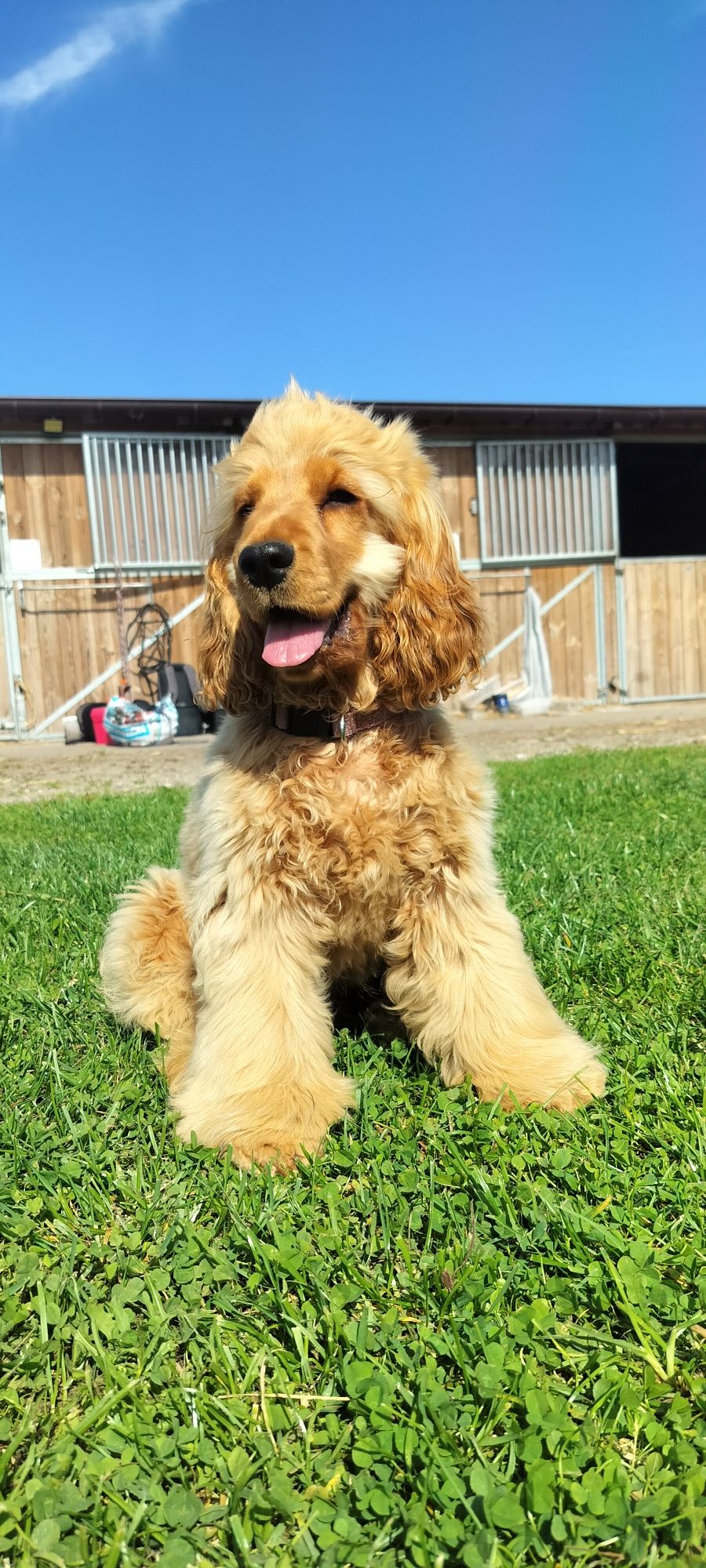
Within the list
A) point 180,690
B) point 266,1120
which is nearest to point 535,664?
point 180,690

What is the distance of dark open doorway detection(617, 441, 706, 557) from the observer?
25156 mm

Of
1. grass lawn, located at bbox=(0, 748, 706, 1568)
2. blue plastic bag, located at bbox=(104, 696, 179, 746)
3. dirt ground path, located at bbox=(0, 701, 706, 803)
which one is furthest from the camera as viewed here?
blue plastic bag, located at bbox=(104, 696, 179, 746)

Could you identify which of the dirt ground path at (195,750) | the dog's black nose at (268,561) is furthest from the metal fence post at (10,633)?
the dog's black nose at (268,561)

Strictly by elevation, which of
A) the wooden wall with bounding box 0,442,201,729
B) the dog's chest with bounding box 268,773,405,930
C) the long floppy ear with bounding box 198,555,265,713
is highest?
the wooden wall with bounding box 0,442,201,729

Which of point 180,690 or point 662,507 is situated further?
point 662,507

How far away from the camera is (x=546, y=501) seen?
17.9 meters

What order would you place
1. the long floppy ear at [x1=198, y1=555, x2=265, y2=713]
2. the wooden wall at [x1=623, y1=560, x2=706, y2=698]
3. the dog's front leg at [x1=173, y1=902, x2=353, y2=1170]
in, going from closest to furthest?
1. the dog's front leg at [x1=173, y1=902, x2=353, y2=1170]
2. the long floppy ear at [x1=198, y1=555, x2=265, y2=713]
3. the wooden wall at [x1=623, y1=560, x2=706, y2=698]

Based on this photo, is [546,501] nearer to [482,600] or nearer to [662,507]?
[482,600]

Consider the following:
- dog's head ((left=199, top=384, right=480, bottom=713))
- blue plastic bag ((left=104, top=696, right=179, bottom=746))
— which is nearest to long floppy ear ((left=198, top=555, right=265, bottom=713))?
dog's head ((left=199, top=384, right=480, bottom=713))

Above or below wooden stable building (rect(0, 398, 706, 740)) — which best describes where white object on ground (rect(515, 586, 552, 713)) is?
below

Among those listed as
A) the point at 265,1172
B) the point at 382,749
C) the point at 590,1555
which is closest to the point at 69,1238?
the point at 265,1172

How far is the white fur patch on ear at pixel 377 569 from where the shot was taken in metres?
2.51

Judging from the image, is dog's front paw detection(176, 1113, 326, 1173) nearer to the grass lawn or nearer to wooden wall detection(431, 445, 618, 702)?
the grass lawn

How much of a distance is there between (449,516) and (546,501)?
9.17ft
